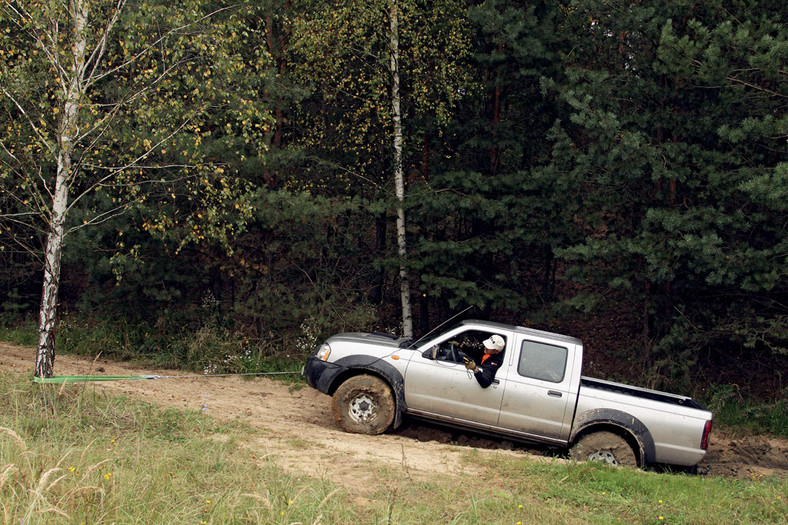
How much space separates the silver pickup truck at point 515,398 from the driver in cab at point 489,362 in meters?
0.08

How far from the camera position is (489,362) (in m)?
9.16

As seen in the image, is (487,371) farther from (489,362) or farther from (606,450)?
(606,450)

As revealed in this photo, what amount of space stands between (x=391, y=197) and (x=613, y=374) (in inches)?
233

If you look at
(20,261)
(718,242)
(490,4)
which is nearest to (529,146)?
(490,4)

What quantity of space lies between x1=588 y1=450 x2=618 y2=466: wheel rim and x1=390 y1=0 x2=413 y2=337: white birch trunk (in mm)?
6459

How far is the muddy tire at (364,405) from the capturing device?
930 cm

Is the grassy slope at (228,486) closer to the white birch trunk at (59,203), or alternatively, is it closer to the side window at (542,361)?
the white birch trunk at (59,203)

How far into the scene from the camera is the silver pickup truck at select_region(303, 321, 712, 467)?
8578 millimetres

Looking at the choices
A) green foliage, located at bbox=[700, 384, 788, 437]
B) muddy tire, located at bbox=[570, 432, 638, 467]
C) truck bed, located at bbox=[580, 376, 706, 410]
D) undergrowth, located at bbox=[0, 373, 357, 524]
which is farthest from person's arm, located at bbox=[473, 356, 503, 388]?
green foliage, located at bbox=[700, 384, 788, 437]

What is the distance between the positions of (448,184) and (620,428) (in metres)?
6.98

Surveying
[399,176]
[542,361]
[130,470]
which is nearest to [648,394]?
[542,361]

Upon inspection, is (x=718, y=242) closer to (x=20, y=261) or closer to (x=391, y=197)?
(x=391, y=197)

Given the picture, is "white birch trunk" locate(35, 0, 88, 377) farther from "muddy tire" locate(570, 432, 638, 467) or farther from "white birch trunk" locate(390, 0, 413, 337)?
"muddy tire" locate(570, 432, 638, 467)

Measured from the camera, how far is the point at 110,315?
1498 cm
